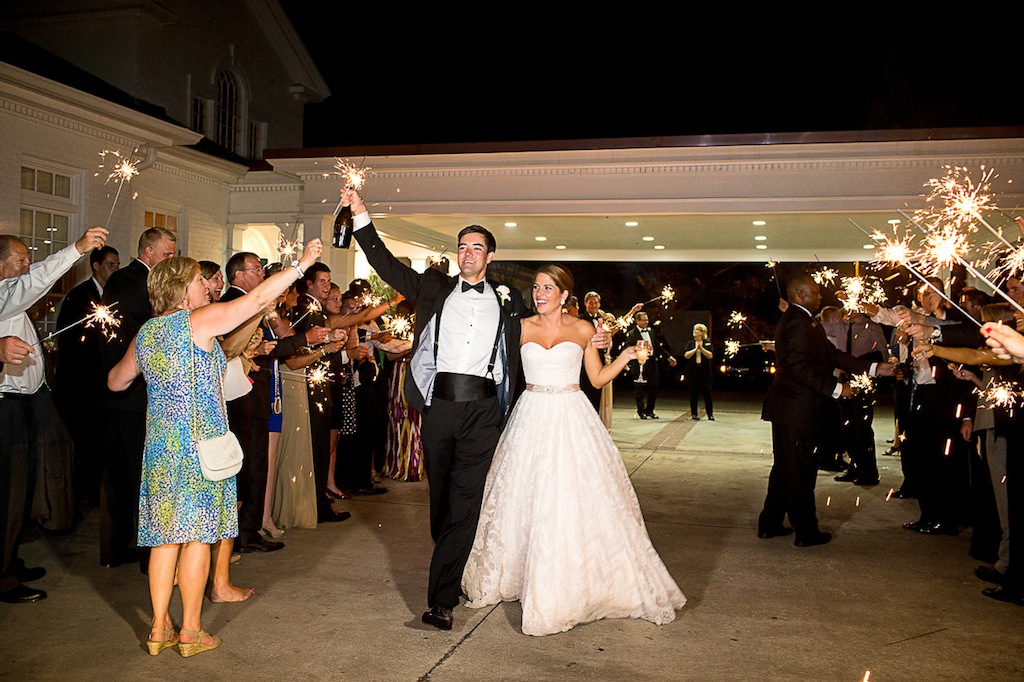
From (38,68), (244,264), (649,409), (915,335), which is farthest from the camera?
(649,409)

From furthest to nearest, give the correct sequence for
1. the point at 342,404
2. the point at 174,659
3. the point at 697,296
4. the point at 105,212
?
the point at 697,296, the point at 105,212, the point at 342,404, the point at 174,659

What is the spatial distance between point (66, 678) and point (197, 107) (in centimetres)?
1621

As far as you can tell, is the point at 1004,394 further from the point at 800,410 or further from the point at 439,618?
the point at 439,618

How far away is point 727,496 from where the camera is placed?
8883mm

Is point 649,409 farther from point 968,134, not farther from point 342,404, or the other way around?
point 342,404

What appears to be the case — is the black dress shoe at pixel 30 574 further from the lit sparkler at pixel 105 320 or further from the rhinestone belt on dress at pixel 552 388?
the rhinestone belt on dress at pixel 552 388

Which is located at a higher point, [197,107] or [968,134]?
[197,107]

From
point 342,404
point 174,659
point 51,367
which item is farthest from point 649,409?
point 174,659

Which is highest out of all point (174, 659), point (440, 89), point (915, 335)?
point (440, 89)

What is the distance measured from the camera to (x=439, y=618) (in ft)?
15.7

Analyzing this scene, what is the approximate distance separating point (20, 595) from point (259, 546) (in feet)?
5.30

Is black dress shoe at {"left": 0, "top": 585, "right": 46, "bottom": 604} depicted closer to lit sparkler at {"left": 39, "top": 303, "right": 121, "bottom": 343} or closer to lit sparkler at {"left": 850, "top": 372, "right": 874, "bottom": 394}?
lit sparkler at {"left": 39, "top": 303, "right": 121, "bottom": 343}

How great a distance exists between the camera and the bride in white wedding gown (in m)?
4.79

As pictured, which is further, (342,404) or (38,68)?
(38,68)
